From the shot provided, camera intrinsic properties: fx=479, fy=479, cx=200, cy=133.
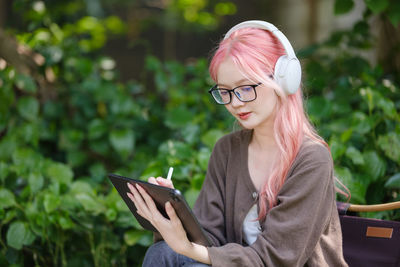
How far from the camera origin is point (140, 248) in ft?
7.94

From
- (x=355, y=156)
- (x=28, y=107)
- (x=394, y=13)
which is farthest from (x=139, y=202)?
(x=28, y=107)

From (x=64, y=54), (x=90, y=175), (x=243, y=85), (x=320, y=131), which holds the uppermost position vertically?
(x=243, y=85)

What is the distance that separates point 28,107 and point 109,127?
56cm

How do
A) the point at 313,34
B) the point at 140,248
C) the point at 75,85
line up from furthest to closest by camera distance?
the point at 313,34 < the point at 75,85 < the point at 140,248

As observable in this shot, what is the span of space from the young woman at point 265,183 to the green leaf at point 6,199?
98cm

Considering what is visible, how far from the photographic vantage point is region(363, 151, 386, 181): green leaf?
2.24 m

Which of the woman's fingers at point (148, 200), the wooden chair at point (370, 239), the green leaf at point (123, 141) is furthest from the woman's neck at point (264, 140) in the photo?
the green leaf at point (123, 141)

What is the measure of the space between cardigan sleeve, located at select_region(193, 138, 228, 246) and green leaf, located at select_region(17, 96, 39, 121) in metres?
1.89

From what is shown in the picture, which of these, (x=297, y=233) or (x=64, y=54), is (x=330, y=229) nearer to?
(x=297, y=233)

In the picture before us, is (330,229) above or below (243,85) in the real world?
below

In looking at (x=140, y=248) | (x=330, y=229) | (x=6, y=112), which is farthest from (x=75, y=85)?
(x=330, y=229)

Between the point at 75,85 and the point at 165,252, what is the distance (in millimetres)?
2388

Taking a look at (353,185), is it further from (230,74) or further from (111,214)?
(111,214)

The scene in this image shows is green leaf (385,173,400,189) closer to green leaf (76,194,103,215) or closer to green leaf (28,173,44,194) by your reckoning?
green leaf (76,194,103,215)
